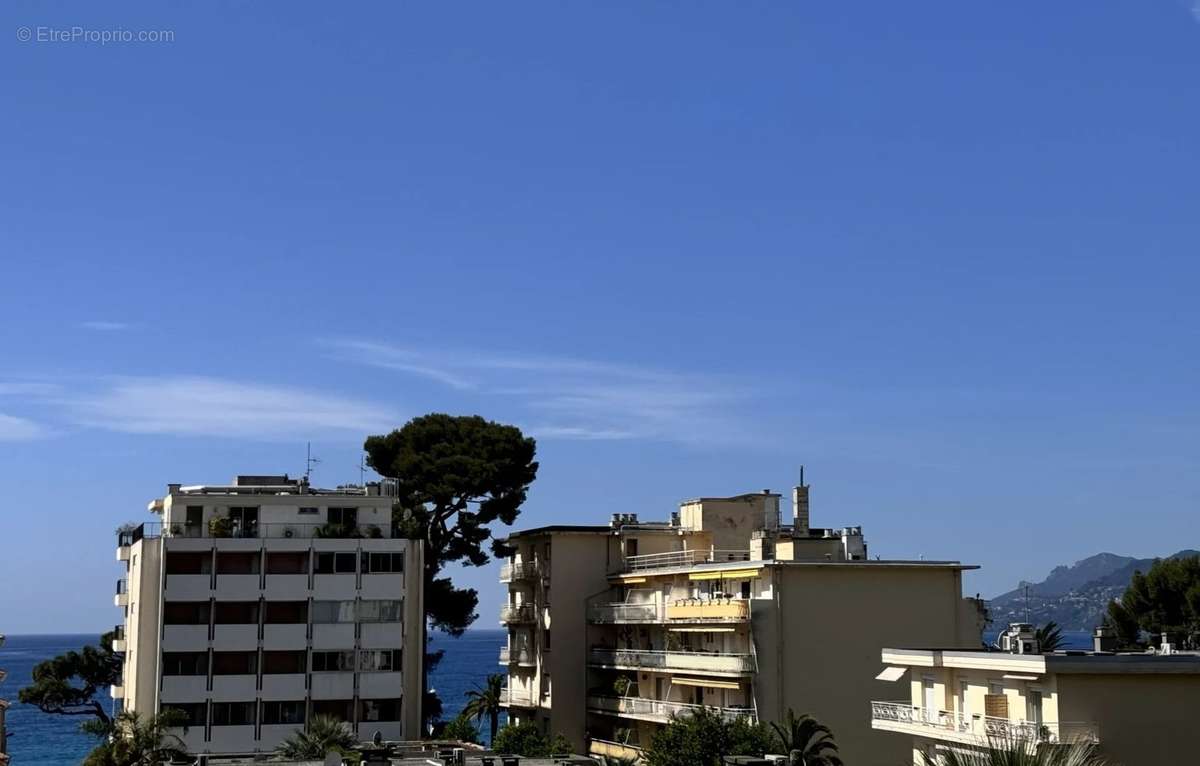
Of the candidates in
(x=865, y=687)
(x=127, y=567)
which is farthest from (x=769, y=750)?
(x=127, y=567)

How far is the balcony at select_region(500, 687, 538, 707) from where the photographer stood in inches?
4031

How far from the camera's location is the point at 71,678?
106m

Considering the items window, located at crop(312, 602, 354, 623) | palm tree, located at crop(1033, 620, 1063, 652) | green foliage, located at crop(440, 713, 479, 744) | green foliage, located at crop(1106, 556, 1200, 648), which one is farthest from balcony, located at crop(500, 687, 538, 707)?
green foliage, located at crop(1106, 556, 1200, 648)

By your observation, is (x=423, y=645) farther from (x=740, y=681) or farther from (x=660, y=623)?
(x=740, y=681)

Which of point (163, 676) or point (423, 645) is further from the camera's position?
point (423, 645)

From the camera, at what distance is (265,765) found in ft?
214

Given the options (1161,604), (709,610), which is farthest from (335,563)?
(1161,604)

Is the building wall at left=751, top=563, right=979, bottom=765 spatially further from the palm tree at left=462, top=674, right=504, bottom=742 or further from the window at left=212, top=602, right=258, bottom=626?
the window at left=212, top=602, right=258, bottom=626

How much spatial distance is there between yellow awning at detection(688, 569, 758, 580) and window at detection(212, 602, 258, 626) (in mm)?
25434

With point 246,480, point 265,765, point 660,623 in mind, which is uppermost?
point 246,480

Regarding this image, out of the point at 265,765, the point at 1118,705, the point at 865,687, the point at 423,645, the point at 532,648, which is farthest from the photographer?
the point at 532,648

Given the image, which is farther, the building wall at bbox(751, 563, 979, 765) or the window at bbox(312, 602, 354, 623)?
the window at bbox(312, 602, 354, 623)

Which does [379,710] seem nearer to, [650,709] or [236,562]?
[236,562]

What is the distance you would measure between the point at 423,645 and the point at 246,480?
50.8ft
